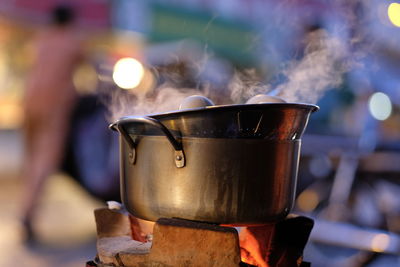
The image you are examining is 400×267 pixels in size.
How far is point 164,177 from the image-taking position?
57.1 inches

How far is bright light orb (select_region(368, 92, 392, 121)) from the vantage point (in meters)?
4.35

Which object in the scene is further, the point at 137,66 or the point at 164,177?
the point at 137,66

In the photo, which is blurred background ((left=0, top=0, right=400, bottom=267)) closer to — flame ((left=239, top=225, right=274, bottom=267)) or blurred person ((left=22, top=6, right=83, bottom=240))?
blurred person ((left=22, top=6, right=83, bottom=240))

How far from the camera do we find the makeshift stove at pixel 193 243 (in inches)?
56.0

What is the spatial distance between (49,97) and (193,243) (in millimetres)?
3259

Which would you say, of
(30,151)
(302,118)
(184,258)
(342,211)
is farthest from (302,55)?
(30,151)

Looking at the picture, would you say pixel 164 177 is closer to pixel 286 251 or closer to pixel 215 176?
pixel 215 176

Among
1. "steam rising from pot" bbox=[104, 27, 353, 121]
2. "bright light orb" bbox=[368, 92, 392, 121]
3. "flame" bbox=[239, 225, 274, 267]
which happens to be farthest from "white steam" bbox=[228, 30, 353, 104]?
"bright light orb" bbox=[368, 92, 392, 121]

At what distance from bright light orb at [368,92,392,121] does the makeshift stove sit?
2954 mm

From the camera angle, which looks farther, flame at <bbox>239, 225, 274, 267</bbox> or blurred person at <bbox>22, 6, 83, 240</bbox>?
blurred person at <bbox>22, 6, 83, 240</bbox>

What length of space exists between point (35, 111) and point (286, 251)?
3.31 metres

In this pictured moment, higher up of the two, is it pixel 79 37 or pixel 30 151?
pixel 79 37

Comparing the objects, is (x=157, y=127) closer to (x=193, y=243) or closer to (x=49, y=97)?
(x=193, y=243)

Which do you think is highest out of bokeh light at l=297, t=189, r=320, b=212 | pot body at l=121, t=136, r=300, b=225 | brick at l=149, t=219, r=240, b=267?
pot body at l=121, t=136, r=300, b=225
